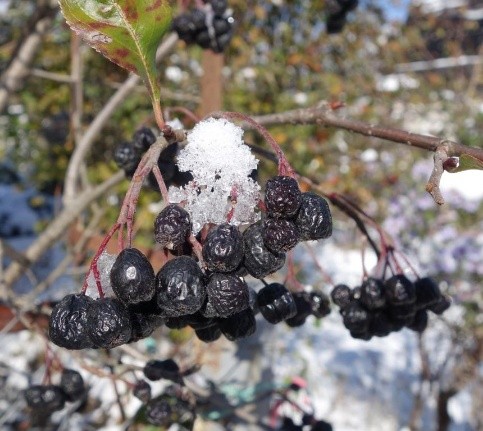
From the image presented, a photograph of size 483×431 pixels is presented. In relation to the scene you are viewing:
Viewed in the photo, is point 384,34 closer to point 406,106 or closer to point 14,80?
point 406,106

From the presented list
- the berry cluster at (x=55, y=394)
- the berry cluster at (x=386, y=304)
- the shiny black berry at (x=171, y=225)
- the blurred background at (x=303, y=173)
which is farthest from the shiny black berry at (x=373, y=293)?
the blurred background at (x=303, y=173)

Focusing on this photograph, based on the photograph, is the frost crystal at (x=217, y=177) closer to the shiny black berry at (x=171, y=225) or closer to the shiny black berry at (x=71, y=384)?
the shiny black berry at (x=171, y=225)

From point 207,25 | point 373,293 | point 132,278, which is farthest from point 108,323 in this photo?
point 207,25

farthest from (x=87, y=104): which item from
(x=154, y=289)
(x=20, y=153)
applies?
(x=154, y=289)

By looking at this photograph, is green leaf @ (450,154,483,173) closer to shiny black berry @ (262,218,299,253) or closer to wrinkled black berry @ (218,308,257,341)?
shiny black berry @ (262,218,299,253)

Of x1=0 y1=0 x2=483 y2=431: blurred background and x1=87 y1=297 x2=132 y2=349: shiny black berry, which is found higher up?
x1=87 y1=297 x2=132 y2=349: shiny black berry

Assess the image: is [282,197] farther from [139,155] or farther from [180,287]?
[139,155]

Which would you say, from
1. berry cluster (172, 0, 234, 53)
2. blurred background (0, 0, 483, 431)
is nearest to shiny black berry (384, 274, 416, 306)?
berry cluster (172, 0, 234, 53)
